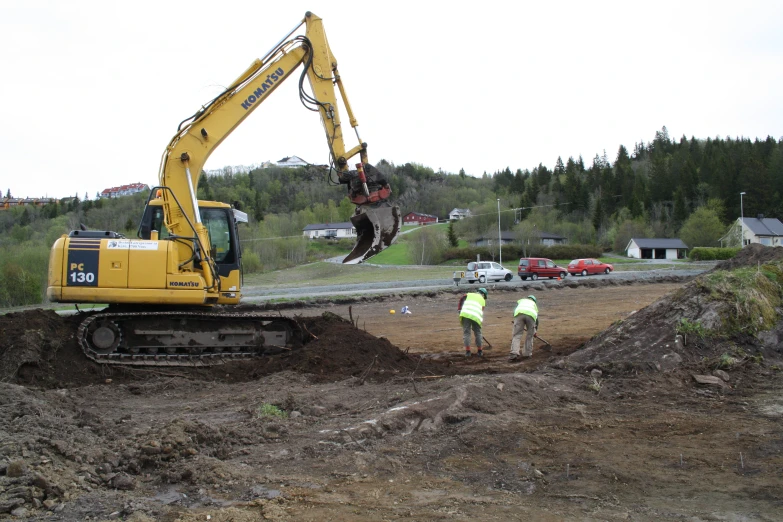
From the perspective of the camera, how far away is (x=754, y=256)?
14094mm

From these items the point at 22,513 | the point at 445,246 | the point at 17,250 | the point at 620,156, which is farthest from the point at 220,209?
the point at 620,156

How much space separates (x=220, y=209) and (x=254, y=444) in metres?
6.59

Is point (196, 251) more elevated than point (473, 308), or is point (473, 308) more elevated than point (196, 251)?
point (196, 251)

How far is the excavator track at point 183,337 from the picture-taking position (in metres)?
11.6

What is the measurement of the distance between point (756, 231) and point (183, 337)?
79.5m

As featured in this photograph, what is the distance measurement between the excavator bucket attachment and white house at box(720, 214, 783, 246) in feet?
231

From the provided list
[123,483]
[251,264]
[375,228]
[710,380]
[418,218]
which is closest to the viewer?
[123,483]

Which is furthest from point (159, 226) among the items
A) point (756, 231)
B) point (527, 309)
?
point (756, 231)

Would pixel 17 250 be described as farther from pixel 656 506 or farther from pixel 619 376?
pixel 656 506

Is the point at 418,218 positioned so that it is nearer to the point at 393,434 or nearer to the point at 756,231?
Result: the point at 756,231

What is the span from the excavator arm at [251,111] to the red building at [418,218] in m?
106

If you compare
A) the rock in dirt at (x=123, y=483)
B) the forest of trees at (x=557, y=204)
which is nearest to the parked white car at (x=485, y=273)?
the forest of trees at (x=557, y=204)

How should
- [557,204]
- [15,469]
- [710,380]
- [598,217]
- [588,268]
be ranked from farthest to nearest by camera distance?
[557,204]
[598,217]
[588,268]
[710,380]
[15,469]

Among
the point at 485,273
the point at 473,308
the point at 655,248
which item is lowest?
the point at 473,308
